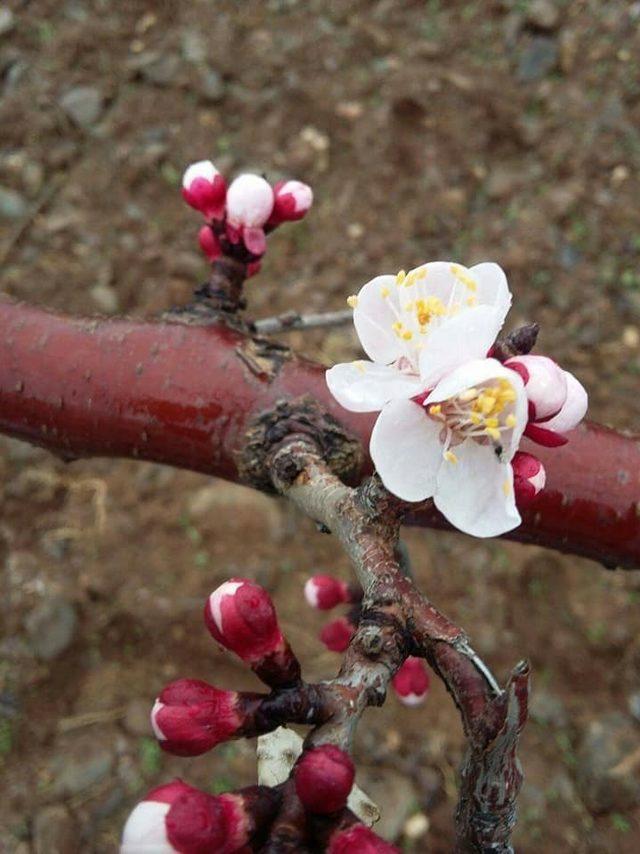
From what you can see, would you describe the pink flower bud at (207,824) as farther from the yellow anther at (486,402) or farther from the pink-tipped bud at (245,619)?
the yellow anther at (486,402)

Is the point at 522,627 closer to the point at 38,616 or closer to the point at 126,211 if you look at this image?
the point at 38,616

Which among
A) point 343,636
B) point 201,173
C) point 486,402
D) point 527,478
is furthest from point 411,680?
point 201,173

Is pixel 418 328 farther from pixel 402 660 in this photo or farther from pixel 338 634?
pixel 338 634

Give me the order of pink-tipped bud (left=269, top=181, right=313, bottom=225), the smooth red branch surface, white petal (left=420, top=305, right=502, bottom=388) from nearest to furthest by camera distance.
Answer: white petal (left=420, top=305, right=502, bottom=388), the smooth red branch surface, pink-tipped bud (left=269, top=181, right=313, bottom=225)

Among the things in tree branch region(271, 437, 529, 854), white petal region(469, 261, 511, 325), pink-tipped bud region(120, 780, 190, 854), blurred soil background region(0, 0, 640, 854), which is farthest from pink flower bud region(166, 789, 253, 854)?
blurred soil background region(0, 0, 640, 854)

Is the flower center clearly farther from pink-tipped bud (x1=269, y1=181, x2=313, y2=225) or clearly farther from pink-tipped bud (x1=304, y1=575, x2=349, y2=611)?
pink-tipped bud (x1=304, y1=575, x2=349, y2=611)

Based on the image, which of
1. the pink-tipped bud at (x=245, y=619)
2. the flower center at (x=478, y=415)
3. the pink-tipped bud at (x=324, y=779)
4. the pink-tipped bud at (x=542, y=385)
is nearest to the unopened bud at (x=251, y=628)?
the pink-tipped bud at (x=245, y=619)
